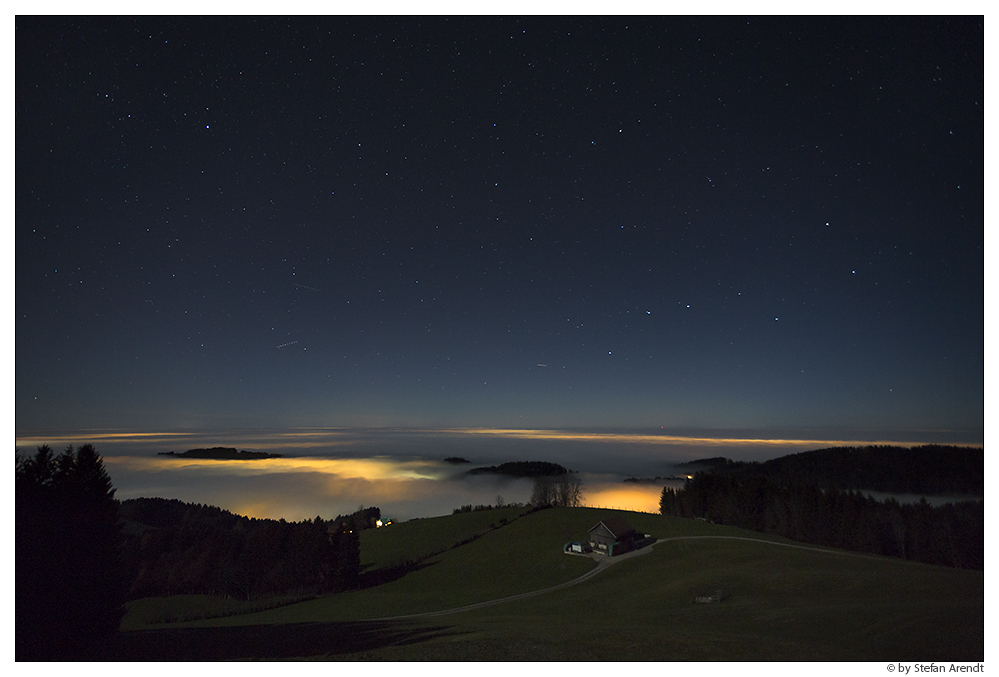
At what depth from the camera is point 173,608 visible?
137 ft

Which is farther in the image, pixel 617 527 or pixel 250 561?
pixel 250 561

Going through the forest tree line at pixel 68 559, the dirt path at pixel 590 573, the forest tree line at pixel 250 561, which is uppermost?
the forest tree line at pixel 68 559

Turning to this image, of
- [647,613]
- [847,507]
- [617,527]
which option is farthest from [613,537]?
[847,507]

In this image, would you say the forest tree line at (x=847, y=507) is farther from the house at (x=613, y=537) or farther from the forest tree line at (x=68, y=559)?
the forest tree line at (x=68, y=559)

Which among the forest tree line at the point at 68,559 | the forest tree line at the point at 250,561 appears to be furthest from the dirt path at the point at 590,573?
the forest tree line at the point at 250,561

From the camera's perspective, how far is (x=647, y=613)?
21.5 meters

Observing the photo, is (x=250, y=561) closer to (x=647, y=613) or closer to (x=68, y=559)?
(x=68, y=559)

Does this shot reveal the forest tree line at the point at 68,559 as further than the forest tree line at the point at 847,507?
No

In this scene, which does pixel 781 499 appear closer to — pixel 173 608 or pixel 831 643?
pixel 831 643

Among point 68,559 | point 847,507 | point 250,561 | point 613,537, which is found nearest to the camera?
point 68,559

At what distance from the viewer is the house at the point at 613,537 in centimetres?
4428

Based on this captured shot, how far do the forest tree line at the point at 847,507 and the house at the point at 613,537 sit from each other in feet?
71.9

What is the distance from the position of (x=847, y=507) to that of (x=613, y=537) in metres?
34.3

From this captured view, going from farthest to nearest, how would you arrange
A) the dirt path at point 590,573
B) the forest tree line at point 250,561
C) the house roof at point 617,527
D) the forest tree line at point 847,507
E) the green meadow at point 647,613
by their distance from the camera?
the forest tree line at point 250,561 → the house roof at point 617,527 → the dirt path at point 590,573 → the forest tree line at point 847,507 → the green meadow at point 647,613
